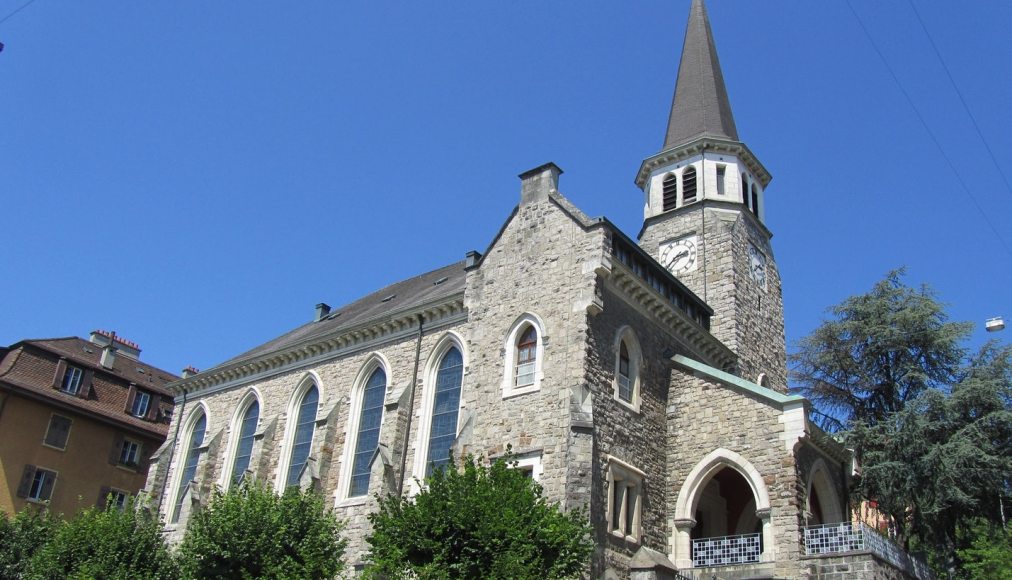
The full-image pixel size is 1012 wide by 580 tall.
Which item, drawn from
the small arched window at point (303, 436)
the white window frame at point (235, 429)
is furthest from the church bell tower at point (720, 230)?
the white window frame at point (235, 429)

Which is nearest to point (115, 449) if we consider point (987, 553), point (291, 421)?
point (291, 421)

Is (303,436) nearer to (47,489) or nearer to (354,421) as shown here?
(354,421)

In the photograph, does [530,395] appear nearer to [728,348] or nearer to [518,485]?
[518,485]

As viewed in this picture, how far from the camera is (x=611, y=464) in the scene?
823 inches

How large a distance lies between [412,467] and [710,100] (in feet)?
68.8

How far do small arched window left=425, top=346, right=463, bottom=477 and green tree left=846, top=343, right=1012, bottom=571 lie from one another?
12244mm

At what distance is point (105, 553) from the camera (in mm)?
24344

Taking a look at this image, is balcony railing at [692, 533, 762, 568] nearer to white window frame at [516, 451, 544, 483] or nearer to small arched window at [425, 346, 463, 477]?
white window frame at [516, 451, 544, 483]

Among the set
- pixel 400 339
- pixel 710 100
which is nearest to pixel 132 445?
pixel 400 339

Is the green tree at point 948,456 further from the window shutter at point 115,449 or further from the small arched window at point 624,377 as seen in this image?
the window shutter at point 115,449

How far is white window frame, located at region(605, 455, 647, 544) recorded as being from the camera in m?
20.6

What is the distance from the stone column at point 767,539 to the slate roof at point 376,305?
1261 cm

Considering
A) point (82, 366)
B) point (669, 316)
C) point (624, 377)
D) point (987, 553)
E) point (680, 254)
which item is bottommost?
point (987, 553)

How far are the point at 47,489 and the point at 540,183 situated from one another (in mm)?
25869
